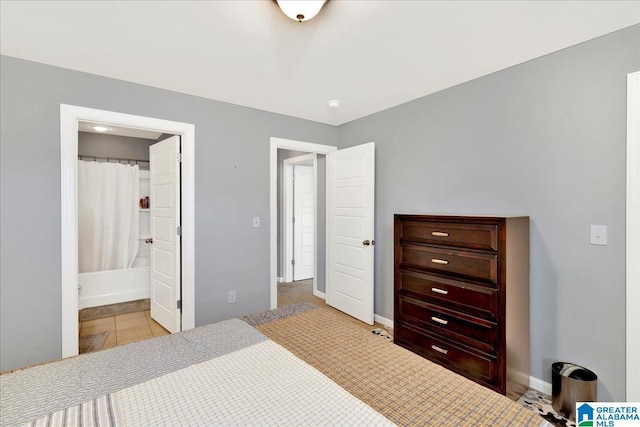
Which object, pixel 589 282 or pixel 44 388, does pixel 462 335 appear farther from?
pixel 44 388

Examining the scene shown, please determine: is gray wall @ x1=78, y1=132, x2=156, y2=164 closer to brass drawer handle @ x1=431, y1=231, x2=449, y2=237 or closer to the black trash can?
brass drawer handle @ x1=431, y1=231, x2=449, y2=237

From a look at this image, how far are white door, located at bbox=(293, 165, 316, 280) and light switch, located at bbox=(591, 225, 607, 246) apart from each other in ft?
12.2

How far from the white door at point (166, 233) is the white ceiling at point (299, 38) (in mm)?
800

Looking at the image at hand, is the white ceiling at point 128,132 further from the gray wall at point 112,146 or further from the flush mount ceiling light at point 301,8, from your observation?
the flush mount ceiling light at point 301,8

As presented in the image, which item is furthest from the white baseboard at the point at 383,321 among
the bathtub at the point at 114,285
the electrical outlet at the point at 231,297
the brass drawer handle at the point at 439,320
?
the bathtub at the point at 114,285

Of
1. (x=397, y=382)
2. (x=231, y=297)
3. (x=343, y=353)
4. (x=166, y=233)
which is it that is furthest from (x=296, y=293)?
(x=397, y=382)

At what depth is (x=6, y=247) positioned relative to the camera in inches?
84.0

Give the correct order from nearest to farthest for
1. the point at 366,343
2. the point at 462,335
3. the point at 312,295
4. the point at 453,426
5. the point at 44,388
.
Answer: the point at 453,426 < the point at 44,388 < the point at 366,343 < the point at 462,335 < the point at 312,295

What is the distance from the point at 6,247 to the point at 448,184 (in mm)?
3495

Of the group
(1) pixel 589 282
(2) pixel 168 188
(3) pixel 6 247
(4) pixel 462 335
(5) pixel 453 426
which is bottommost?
(4) pixel 462 335

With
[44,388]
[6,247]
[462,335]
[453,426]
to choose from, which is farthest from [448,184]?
[6,247]

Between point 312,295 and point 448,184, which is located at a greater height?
point 448,184

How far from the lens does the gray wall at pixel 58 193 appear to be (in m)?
2.15

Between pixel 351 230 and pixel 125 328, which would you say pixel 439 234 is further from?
pixel 125 328
